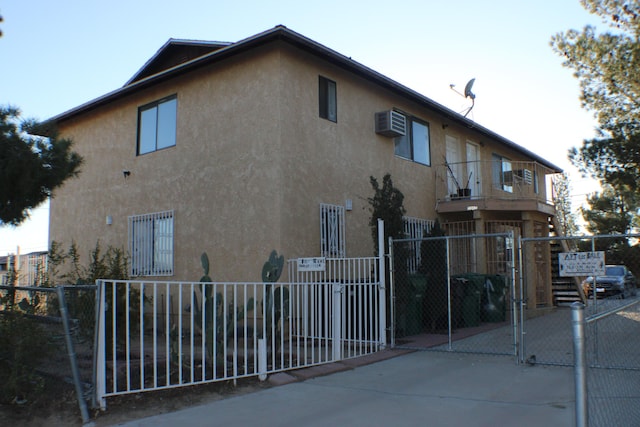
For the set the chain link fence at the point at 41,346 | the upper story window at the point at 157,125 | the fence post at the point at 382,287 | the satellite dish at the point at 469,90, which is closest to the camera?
the chain link fence at the point at 41,346

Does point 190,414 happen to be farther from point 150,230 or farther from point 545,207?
point 545,207

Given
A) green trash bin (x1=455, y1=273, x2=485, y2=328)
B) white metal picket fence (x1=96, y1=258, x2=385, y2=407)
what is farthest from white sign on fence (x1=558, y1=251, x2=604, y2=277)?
green trash bin (x1=455, y1=273, x2=485, y2=328)

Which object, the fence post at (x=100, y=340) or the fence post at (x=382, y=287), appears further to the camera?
the fence post at (x=382, y=287)

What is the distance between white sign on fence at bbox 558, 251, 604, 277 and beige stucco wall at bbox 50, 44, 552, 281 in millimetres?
4698

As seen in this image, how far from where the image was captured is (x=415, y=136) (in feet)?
48.2

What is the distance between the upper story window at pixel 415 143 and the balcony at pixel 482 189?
0.70 meters

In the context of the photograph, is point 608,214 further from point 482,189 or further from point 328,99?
point 328,99

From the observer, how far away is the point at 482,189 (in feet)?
57.4

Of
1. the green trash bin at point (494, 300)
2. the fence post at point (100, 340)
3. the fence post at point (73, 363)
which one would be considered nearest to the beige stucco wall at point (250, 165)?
the green trash bin at point (494, 300)

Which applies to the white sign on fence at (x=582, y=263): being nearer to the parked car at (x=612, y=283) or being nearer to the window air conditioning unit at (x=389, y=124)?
the window air conditioning unit at (x=389, y=124)

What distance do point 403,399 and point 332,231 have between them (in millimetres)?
5462

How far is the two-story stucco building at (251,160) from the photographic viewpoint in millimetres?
10688

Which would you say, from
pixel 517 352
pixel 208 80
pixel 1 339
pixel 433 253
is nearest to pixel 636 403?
pixel 517 352

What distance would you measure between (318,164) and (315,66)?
81.7 inches
